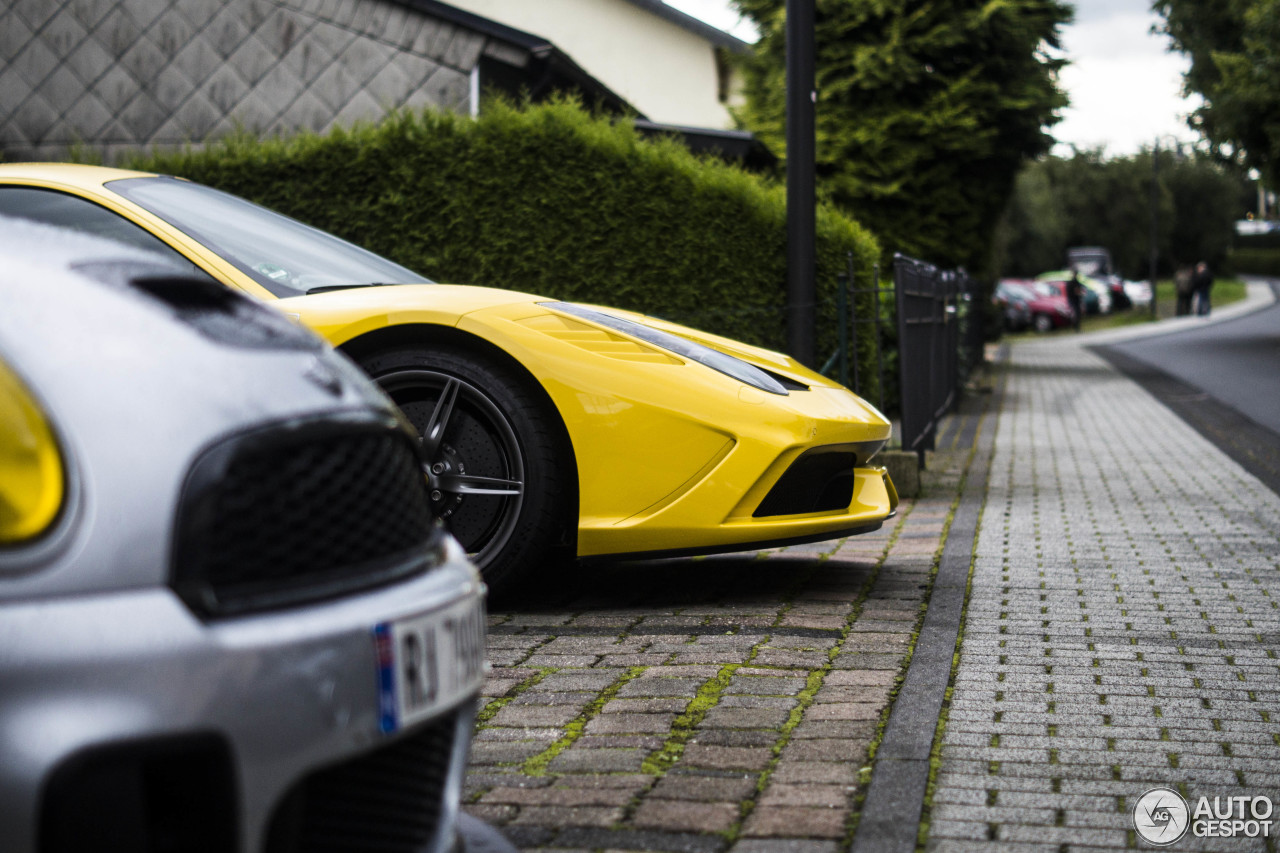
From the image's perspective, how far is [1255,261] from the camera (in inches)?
3268

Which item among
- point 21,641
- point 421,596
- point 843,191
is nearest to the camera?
point 21,641

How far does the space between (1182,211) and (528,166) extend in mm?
74945

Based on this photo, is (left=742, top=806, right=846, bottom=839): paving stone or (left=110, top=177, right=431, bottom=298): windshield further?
(left=110, top=177, right=431, bottom=298): windshield

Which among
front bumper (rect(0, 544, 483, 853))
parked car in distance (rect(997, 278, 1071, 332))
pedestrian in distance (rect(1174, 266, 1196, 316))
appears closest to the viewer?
front bumper (rect(0, 544, 483, 853))

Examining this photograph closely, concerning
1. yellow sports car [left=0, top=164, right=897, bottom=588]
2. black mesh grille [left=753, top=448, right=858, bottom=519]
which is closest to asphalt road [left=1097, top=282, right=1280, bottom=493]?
black mesh grille [left=753, top=448, right=858, bottom=519]

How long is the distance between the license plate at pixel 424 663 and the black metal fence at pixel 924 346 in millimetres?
5625

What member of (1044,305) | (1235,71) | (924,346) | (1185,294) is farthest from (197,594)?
(1185,294)

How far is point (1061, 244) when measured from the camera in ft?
218

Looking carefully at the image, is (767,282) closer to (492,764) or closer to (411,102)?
(411,102)

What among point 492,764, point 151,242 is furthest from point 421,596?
point 151,242

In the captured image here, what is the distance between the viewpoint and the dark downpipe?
734 centimetres

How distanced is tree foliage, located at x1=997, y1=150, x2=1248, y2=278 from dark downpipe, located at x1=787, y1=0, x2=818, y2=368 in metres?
57.5

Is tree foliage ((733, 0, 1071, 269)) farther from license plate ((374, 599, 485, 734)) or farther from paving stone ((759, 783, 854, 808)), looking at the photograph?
license plate ((374, 599, 485, 734))

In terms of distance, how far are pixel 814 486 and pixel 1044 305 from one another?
35117mm
